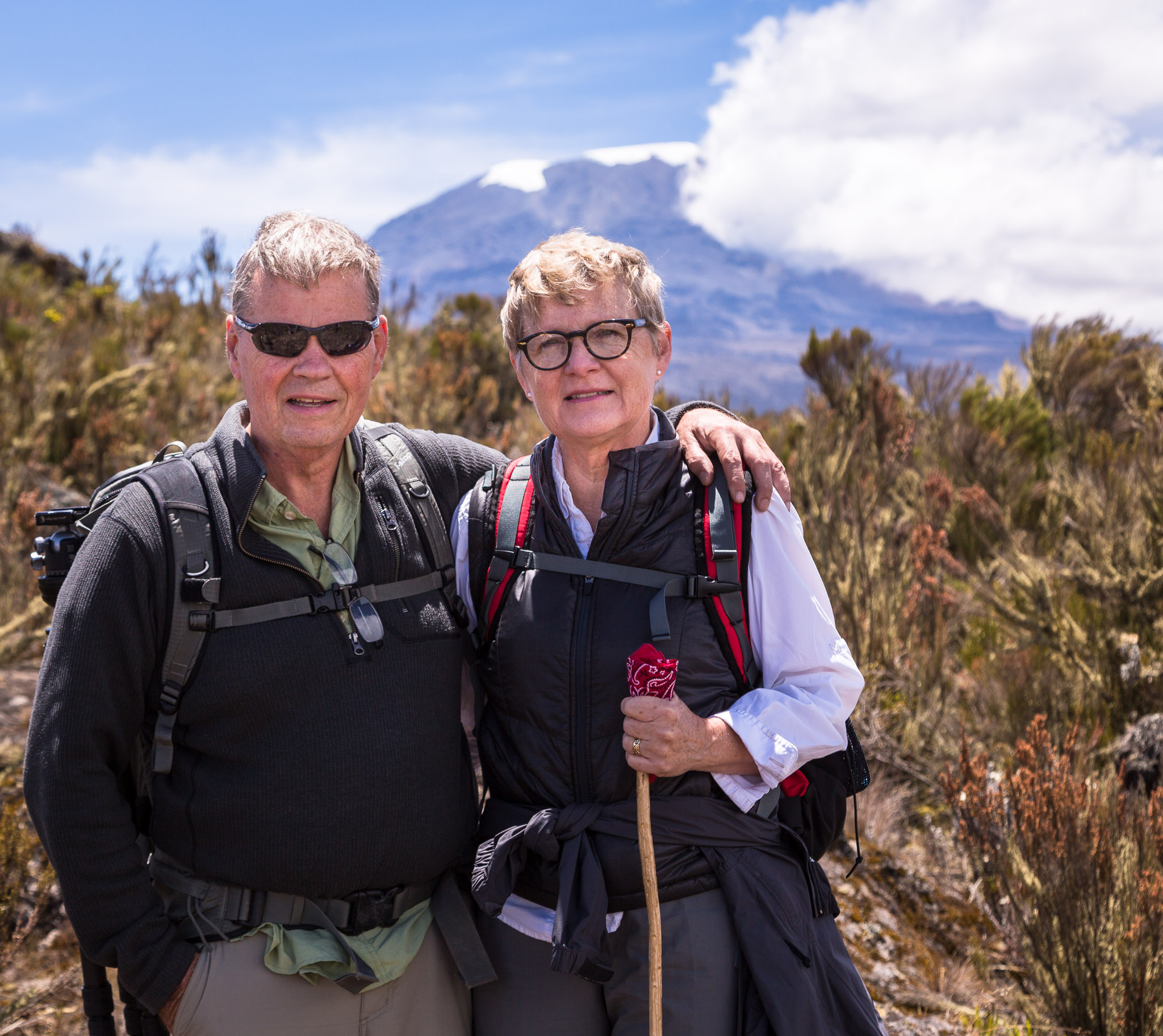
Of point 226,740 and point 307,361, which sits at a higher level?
point 307,361

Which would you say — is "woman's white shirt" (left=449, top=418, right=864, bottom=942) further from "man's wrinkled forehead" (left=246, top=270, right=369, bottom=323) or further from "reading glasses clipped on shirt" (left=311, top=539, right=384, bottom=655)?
"man's wrinkled forehead" (left=246, top=270, right=369, bottom=323)

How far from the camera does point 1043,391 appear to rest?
8.00 metres

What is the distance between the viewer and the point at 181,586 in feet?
5.28

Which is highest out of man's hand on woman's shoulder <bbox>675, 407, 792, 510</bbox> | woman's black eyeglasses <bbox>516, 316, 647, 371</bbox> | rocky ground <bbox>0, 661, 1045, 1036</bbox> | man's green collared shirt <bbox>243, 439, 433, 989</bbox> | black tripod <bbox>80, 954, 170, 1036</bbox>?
woman's black eyeglasses <bbox>516, 316, 647, 371</bbox>

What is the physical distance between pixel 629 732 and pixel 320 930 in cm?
70

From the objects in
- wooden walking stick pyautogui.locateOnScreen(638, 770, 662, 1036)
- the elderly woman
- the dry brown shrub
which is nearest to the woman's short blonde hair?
the elderly woman

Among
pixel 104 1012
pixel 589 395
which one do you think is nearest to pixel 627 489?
pixel 589 395

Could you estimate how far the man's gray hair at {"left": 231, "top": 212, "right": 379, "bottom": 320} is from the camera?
5.76 feet

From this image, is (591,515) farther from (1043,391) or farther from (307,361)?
(1043,391)

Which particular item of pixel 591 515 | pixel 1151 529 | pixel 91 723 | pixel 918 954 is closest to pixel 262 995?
pixel 91 723

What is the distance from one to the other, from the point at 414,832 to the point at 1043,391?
7811 millimetres

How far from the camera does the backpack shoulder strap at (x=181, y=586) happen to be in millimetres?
1609

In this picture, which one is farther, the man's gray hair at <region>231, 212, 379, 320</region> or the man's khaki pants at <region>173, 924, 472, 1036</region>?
the man's gray hair at <region>231, 212, 379, 320</region>

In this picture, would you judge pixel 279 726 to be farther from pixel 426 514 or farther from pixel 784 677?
pixel 784 677
